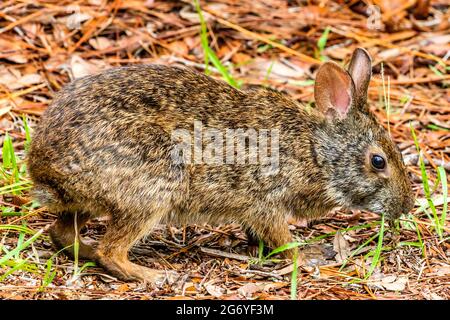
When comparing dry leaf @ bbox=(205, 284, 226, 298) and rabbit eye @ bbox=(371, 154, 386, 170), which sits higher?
rabbit eye @ bbox=(371, 154, 386, 170)

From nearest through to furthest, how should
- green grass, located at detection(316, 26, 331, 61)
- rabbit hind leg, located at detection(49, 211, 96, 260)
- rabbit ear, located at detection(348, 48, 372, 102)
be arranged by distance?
rabbit hind leg, located at detection(49, 211, 96, 260), rabbit ear, located at detection(348, 48, 372, 102), green grass, located at detection(316, 26, 331, 61)

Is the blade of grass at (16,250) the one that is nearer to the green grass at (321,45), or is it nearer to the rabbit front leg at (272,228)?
the rabbit front leg at (272,228)

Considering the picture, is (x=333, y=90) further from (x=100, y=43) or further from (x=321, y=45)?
(x=100, y=43)

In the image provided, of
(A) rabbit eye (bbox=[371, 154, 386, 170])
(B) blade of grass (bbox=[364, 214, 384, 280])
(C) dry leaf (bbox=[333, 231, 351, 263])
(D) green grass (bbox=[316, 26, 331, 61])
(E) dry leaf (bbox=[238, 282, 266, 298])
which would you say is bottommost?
(C) dry leaf (bbox=[333, 231, 351, 263])

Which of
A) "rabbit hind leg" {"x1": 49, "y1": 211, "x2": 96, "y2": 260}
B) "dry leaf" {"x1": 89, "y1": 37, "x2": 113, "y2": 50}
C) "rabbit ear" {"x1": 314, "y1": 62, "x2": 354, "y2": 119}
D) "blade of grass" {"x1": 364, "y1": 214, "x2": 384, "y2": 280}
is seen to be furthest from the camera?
"dry leaf" {"x1": 89, "y1": 37, "x2": 113, "y2": 50}

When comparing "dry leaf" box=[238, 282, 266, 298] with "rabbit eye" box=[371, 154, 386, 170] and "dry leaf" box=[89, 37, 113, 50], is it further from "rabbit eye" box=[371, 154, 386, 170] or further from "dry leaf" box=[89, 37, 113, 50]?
"dry leaf" box=[89, 37, 113, 50]

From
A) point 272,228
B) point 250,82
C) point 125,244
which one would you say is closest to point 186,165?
point 125,244

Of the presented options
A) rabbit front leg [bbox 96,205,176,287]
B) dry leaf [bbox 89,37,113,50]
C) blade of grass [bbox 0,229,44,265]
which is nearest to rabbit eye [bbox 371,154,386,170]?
rabbit front leg [bbox 96,205,176,287]
